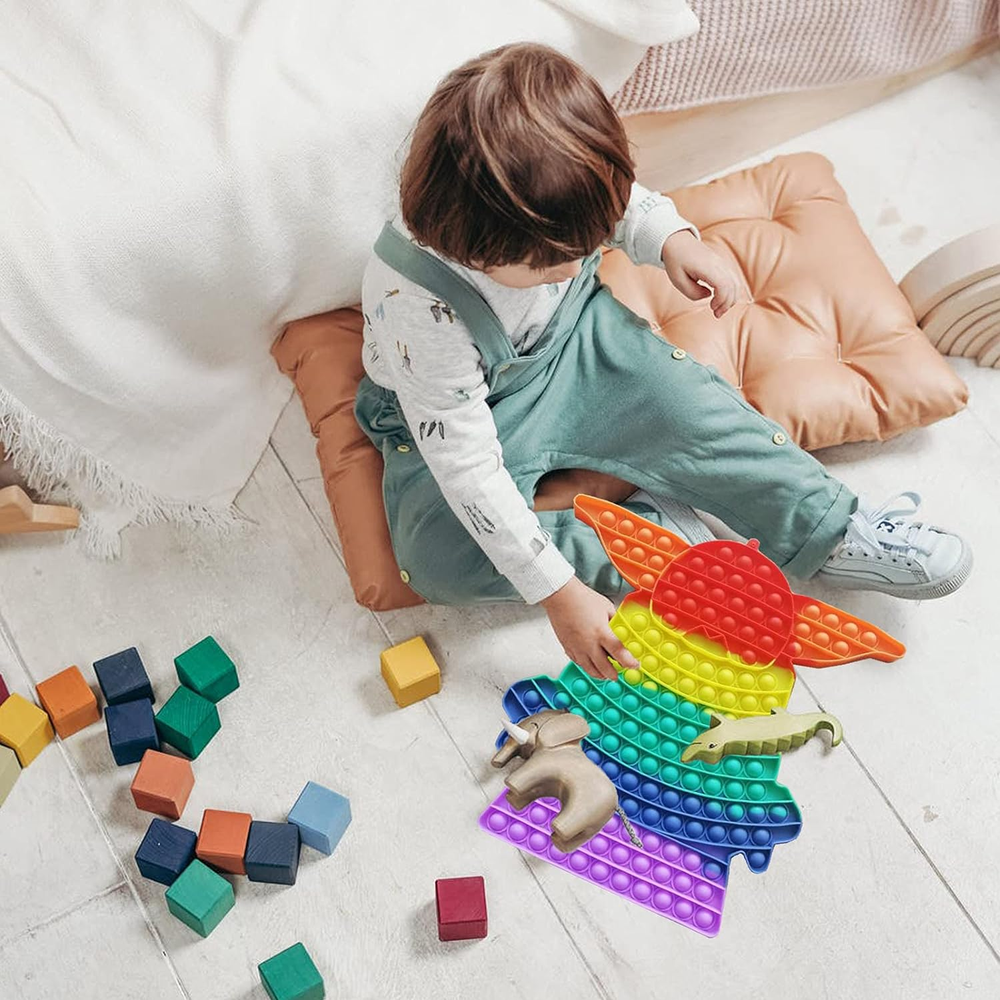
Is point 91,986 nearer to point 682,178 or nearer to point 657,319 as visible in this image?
point 657,319

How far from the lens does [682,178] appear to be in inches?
57.2

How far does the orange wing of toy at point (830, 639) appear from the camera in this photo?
1036mm

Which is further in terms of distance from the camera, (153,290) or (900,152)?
(900,152)

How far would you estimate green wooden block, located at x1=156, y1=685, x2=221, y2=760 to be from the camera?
111 centimetres

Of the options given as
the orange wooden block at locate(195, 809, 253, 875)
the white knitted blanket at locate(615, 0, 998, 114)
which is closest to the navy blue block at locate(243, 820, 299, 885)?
the orange wooden block at locate(195, 809, 253, 875)

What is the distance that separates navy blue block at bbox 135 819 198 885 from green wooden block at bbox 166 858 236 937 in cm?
1

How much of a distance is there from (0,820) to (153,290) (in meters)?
0.51

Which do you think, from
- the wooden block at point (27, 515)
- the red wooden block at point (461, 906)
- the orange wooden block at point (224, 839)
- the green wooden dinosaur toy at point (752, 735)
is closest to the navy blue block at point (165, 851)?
the orange wooden block at point (224, 839)

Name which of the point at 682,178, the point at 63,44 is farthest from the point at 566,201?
the point at 682,178

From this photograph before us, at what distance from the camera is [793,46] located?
1.33 metres

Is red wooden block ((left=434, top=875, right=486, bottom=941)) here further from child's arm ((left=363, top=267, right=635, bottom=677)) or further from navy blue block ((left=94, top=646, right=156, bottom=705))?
navy blue block ((left=94, top=646, right=156, bottom=705))

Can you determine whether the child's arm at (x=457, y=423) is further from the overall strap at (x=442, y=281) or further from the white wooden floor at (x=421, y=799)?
the white wooden floor at (x=421, y=799)

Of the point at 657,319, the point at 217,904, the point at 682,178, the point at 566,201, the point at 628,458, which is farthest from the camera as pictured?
the point at 682,178

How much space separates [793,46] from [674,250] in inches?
15.4
